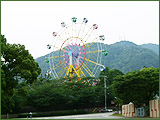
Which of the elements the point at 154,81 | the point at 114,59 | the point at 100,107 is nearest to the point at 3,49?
the point at 154,81

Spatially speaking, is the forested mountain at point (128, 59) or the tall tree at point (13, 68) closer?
the tall tree at point (13, 68)

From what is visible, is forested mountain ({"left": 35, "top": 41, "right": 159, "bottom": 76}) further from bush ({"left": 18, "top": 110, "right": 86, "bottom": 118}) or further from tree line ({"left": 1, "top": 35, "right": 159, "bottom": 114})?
bush ({"left": 18, "top": 110, "right": 86, "bottom": 118})

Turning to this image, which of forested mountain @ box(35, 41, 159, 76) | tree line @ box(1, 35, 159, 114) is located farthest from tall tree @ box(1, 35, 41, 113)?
forested mountain @ box(35, 41, 159, 76)

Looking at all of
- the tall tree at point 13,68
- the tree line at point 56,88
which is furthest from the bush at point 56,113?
the tall tree at point 13,68

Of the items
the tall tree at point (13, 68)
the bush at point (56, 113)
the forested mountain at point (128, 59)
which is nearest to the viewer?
the tall tree at point (13, 68)

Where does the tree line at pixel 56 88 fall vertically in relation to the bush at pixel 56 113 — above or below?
above

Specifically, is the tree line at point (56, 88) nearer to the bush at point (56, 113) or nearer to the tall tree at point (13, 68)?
the tall tree at point (13, 68)

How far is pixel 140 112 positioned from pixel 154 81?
14.6ft

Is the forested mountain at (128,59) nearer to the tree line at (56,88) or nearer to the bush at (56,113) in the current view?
the tree line at (56,88)

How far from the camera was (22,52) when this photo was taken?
2197cm

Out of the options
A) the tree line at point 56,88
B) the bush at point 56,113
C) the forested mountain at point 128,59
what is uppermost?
the forested mountain at point 128,59

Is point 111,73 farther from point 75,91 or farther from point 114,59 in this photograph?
point 114,59

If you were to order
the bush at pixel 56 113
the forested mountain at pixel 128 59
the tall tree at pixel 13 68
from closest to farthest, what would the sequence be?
the tall tree at pixel 13 68
the bush at pixel 56 113
the forested mountain at pixel 128 59

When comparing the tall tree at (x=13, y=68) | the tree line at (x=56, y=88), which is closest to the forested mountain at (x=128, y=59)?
the tree line at (x=56, y=88)
